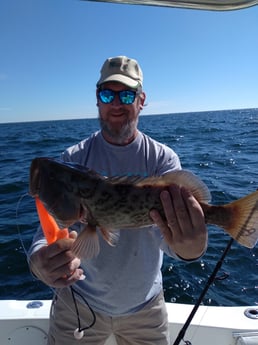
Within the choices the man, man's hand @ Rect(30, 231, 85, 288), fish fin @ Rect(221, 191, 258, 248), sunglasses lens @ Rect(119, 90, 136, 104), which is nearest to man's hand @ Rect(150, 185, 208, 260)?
fish fin @ Rect(221, 191, 258, 248)

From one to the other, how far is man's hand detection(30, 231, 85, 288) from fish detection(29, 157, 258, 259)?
0.11 meters

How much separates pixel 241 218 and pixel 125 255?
109 centimetres

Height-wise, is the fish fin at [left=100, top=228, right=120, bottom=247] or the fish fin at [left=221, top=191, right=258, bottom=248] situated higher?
the fish fin at [left=221, top=191, right=258, bottom=248]

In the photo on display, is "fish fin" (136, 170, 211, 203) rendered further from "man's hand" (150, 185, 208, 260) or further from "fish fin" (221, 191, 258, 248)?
"fish fin" (221, 191, 258, 248)

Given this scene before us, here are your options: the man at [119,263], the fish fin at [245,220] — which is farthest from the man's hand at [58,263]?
the fish fin at [245,220]

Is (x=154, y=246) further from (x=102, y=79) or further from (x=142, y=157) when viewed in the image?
(x=102, y=79)

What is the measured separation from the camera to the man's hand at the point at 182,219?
6.80ft

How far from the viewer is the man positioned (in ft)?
9.25

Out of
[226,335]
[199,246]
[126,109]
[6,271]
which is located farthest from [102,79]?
[6,271]

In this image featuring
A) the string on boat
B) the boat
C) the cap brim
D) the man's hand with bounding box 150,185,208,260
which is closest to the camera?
the man's hand with bounding box 150,185,208,260

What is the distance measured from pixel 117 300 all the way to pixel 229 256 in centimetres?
504

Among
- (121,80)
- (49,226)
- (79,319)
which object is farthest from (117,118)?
(79,319)

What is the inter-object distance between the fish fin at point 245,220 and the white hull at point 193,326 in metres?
1.67

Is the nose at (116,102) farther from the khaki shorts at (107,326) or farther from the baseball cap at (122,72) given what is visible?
the khaki shorts at (107,326)
